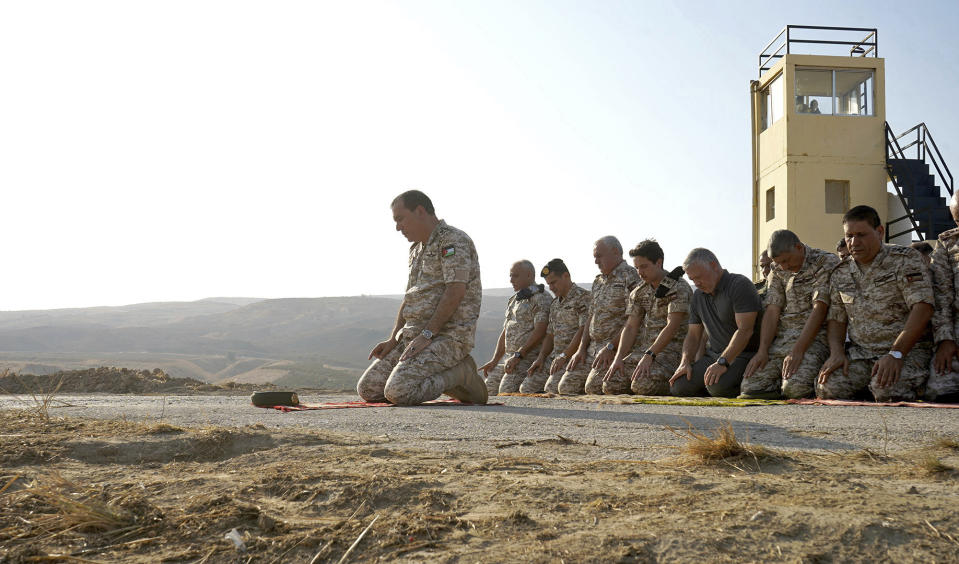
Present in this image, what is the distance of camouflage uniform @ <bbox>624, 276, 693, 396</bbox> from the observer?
7.68 m

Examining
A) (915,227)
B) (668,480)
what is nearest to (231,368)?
(915,227)

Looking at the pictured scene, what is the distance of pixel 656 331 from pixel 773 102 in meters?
10.7

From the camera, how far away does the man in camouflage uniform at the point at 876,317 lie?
5.68 metres

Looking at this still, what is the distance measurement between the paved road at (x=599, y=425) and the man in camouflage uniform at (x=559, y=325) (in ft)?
12.3

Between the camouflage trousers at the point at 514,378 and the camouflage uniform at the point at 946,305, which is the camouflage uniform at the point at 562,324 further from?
the camouflage uniform at the point at 946,305

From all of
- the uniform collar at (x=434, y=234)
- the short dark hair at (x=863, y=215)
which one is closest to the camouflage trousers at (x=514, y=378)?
the uniform collar at (x=434, y=234)

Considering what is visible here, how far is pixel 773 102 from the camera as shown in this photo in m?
16.6

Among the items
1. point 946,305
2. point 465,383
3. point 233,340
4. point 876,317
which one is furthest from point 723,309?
point 233,340

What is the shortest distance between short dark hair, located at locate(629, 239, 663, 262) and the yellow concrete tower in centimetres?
895

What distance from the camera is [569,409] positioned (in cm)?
543

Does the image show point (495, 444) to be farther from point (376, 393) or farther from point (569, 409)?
point (376, 393)

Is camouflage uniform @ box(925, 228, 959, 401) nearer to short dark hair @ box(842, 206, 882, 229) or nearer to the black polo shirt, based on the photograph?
short dark hair @ box(842, 206, 882, 229)

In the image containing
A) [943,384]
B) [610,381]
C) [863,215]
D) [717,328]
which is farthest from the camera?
[610,381]

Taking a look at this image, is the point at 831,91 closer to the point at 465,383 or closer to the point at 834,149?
the point at 834,149
